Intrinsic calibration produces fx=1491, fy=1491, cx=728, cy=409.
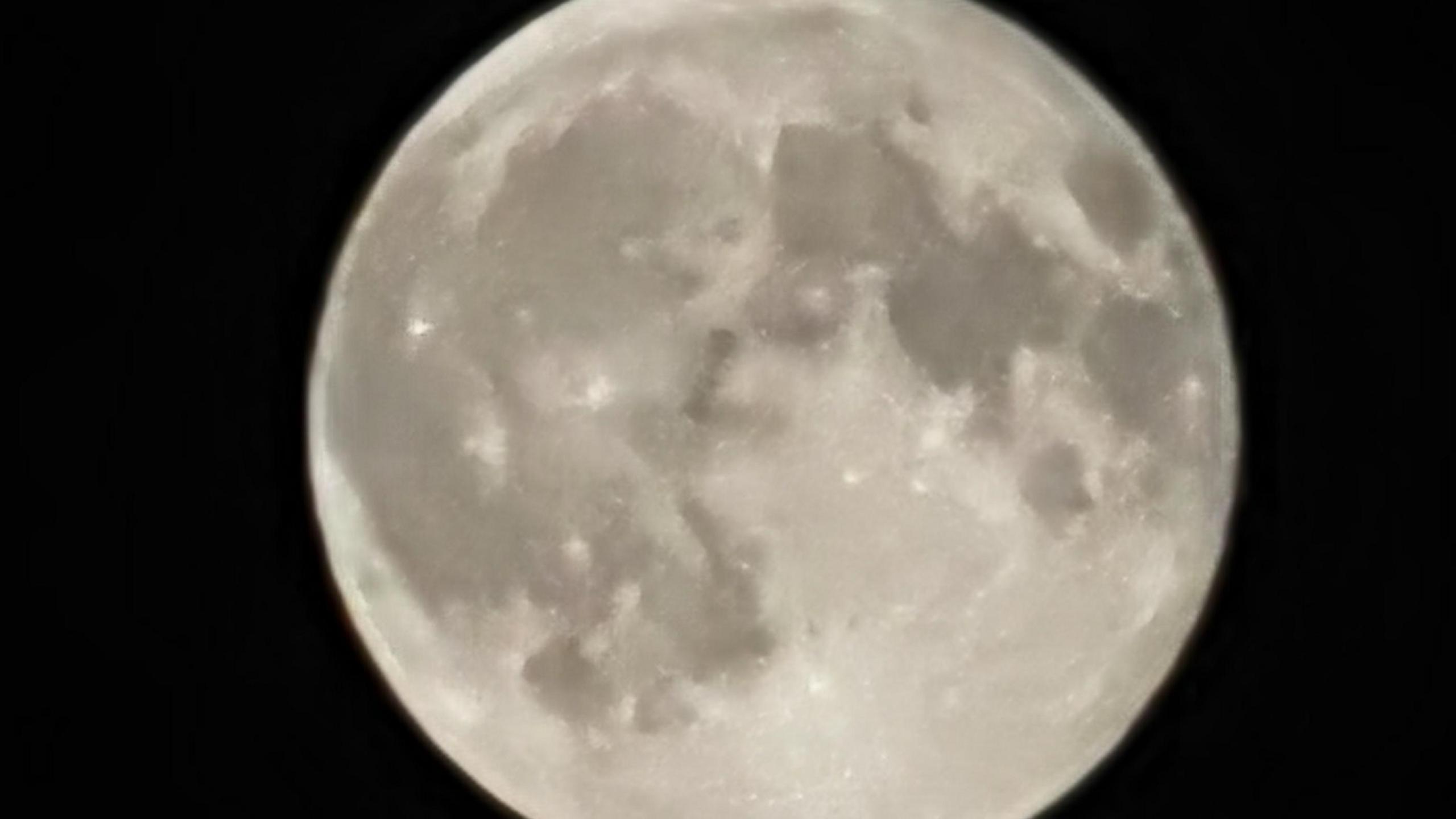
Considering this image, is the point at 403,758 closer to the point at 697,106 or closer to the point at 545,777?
the point at 545,777

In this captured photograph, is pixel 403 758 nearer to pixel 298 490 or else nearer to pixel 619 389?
pixel 298 490

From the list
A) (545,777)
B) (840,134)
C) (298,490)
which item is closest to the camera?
(840,134)

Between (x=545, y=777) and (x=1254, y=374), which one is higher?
(x=1254, y=374)

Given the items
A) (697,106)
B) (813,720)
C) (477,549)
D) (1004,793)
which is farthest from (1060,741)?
(697,106)

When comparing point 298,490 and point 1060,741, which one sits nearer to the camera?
point 1060,741

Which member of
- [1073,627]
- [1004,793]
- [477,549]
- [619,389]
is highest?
Answer: [619,389]

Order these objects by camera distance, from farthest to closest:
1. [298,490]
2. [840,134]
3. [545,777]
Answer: [298,490], [545,777], [840,134]
